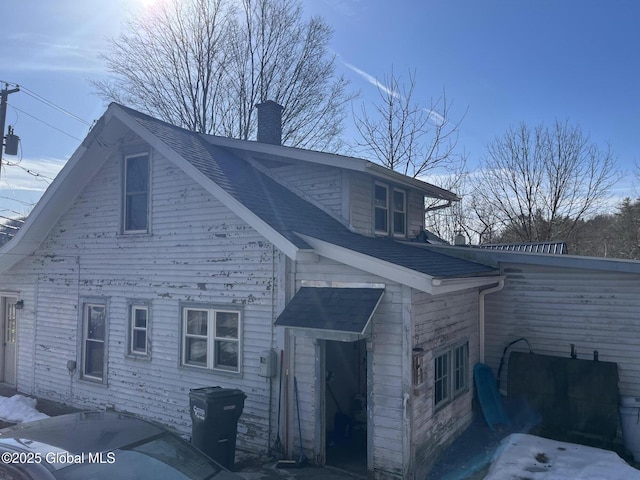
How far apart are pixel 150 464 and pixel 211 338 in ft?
14.3

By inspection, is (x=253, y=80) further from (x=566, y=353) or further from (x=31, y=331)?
(x=566, y=353)

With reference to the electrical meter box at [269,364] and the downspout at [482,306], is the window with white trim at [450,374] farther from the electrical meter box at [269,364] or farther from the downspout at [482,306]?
the electrical meter box at [269,364]

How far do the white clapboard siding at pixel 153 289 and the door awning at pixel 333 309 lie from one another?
3.17 ft

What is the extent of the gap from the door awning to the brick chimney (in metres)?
6.44

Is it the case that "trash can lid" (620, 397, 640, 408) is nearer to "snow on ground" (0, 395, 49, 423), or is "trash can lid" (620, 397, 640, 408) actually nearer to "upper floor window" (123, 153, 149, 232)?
"upper floor window" (123, 153, 149, 232)

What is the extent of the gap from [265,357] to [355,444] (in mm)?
2378

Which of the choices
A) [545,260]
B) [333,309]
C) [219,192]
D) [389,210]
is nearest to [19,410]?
[219,192]

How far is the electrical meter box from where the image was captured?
23.1 ft

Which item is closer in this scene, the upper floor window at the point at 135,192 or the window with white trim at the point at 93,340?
the upper floor window at the point at 135,192

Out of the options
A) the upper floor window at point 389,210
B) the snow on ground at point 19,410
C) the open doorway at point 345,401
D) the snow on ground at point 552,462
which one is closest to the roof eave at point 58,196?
the snow on ground at point 19,410

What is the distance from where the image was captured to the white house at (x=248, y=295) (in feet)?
20.4

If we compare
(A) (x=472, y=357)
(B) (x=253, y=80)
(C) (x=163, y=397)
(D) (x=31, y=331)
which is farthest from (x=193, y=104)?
(A) (x=472, y=357)

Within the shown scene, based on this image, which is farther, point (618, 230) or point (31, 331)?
point (618, 230)

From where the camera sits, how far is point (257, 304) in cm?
747
